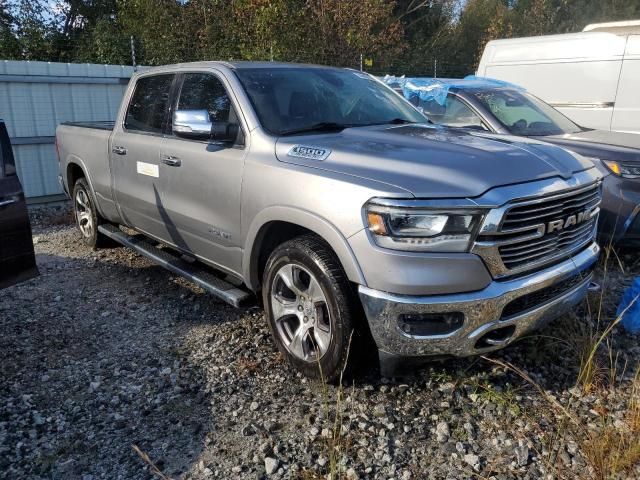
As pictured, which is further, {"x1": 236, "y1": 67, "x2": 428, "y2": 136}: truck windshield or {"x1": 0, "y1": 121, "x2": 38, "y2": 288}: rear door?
{"x1": 236, "y1": 67, "x2": 428, "y2": 136}: truck windshield

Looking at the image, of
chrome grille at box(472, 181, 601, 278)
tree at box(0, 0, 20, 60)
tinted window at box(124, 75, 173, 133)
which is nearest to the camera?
chrome grille at box(472, 181, 601, 278)

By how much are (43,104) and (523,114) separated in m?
6.69

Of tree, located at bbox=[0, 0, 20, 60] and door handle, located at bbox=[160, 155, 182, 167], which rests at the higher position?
tree, located at bbox=[0, 0, 20, 60]

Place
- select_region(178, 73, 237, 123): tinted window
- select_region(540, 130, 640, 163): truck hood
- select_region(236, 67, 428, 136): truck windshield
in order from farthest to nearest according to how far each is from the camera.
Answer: select_region(540, 130, 640, 163): truck hood → select_region(178, 73, 237, 123): tinted window → select_region(236, 67, 428, 136): truck windshield

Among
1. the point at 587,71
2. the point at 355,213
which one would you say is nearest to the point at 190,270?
the point at 355,213

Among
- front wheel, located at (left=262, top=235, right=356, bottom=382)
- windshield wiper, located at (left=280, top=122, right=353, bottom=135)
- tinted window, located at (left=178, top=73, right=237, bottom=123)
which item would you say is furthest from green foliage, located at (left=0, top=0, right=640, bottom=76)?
front wheel, located at (left=262, top=235, right=356, bottom=382)

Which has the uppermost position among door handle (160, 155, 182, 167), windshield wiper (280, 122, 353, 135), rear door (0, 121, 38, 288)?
windshield wiper (280, 122, 353, 135)

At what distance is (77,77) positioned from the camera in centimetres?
865

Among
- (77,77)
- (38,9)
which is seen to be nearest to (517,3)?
(38,9)

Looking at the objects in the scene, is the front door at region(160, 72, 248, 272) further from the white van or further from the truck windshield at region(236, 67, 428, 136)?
the white van

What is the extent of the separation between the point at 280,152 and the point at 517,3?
28730mm

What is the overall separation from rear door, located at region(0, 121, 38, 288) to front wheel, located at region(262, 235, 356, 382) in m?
1.58

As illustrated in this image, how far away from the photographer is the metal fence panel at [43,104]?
26.5 ft

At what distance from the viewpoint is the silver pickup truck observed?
8.91ft
